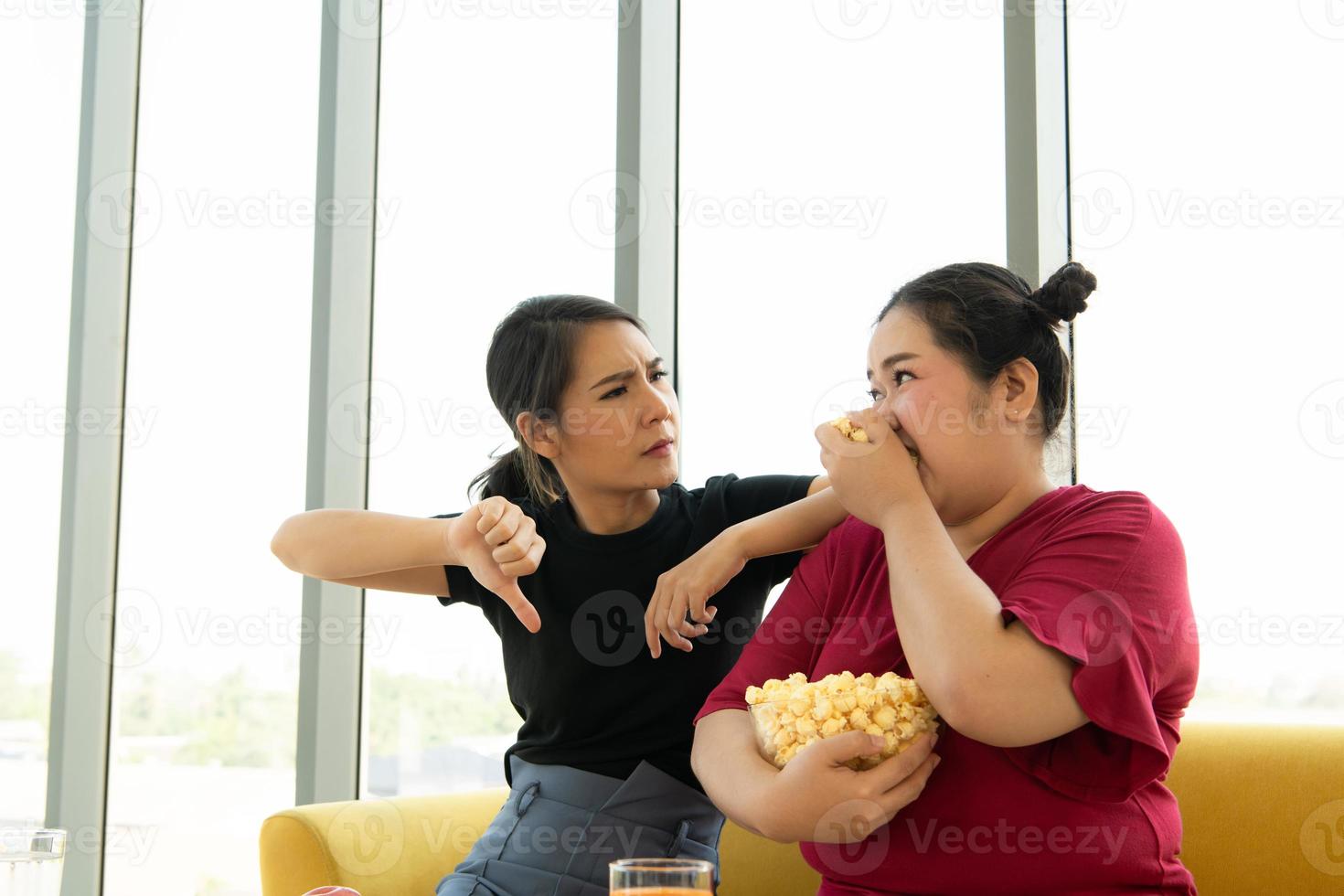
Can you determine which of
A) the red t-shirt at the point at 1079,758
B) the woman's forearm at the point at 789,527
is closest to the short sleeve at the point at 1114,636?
the red t-shirt at the point at 1079,758

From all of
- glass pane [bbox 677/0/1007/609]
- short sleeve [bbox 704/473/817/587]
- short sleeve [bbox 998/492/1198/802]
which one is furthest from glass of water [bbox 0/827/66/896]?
glass pane [bbox 677/0/1007/609]

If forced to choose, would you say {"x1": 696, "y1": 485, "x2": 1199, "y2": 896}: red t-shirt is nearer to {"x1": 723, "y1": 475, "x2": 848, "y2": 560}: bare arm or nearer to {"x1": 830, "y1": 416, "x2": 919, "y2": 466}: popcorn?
{"x1": 830, "y1": 416, "x2": 919, "y2": 466}: popcorn

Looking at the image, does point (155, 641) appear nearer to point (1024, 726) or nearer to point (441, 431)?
point (441, 431)

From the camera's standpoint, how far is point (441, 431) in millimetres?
2670

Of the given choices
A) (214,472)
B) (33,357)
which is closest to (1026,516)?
(214,472)

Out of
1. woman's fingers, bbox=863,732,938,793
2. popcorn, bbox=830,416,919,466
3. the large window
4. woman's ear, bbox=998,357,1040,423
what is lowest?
woman's fingers, bbox=863,732,938,793

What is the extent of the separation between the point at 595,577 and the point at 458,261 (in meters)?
1.26

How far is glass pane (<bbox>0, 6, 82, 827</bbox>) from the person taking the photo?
2.80 metres

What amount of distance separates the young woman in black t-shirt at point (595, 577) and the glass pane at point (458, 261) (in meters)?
0.79

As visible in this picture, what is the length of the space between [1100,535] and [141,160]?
2.63m

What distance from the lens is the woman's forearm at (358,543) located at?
164 centimetres

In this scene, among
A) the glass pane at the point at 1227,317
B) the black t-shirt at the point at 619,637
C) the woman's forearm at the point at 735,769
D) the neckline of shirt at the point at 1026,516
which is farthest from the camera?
the glass pane at the point at 1227,317

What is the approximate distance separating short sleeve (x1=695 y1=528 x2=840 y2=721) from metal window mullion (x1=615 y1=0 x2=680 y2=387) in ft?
3.50

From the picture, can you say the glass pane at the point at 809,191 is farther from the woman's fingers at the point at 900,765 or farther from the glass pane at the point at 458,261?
the woman's fingers at the point at 900,765
